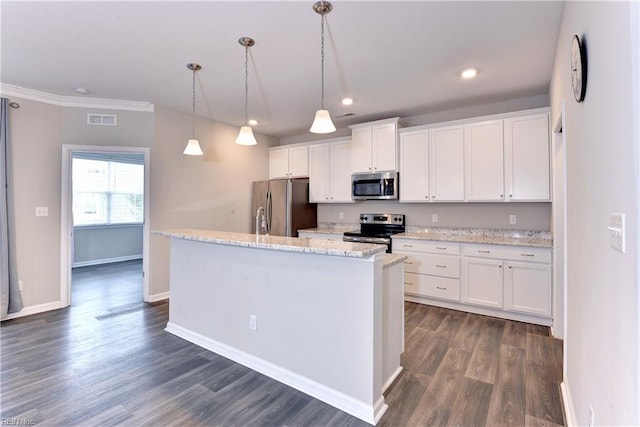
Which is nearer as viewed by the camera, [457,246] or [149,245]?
[457,246]

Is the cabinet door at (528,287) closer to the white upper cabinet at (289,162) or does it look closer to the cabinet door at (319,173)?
the cabinet door at (319,173)

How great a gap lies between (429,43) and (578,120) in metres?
1.33

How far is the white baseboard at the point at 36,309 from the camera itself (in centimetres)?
348

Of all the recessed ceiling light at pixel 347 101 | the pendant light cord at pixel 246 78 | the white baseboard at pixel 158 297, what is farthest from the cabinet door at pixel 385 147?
the white baseboard at pixel 158 297

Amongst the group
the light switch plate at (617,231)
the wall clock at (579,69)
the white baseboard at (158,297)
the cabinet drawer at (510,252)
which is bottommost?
the white baseboard at (158,297)

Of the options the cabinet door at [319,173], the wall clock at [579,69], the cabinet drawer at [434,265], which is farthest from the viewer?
the cabinet door at [319,173]

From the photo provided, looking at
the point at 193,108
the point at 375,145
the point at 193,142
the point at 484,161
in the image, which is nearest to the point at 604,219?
the point at 484,161

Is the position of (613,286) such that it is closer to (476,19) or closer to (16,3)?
(476,19)

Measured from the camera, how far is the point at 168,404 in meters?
1.99

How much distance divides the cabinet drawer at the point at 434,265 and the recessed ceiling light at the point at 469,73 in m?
2.00

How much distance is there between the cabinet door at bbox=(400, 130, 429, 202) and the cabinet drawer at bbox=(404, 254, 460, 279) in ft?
2.62

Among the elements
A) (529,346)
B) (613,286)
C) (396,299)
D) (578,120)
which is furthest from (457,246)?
(613,286)

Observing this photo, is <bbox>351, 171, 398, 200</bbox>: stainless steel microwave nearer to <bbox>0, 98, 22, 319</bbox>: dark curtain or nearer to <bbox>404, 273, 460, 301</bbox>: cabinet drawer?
<bbox>404, 273, 460, 301</bbox>: cabinet drawer

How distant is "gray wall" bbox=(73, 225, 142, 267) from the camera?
6.21m
